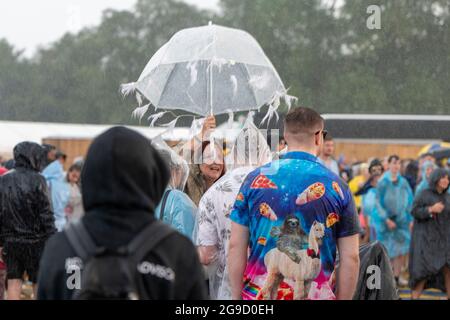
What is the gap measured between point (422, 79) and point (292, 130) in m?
8.69

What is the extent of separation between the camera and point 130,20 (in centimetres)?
2027

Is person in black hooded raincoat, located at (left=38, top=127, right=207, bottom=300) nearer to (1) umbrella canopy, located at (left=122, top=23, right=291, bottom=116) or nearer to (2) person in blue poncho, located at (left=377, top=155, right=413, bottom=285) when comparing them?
(1) umbrella canopy, located at (left=122, top=23, right=291, bottom=116)


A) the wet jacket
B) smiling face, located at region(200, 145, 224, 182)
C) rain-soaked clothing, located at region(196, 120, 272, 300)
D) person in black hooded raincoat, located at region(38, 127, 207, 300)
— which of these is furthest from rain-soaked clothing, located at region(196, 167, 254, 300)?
the wet jacket

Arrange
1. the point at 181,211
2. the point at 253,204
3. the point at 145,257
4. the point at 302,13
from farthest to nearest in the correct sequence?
1. the point at 302,13
2. the point at 181,211
3. the point at 253,204
4. the point at 145,257

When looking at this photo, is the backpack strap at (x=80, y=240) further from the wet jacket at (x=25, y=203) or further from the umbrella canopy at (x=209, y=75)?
the wet jacket at (x=25, y=203)

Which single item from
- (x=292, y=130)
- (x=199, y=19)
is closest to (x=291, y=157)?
(x=292, y=130)

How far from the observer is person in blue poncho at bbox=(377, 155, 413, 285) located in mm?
13062

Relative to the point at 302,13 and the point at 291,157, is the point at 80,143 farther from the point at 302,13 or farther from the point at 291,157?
the point at 291,157

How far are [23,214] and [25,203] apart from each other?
12cm

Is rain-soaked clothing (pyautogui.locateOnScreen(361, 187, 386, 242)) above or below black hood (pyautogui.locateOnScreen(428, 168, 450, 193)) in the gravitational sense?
below

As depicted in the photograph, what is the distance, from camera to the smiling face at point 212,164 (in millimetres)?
5754

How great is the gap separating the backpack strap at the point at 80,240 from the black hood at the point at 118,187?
2cm

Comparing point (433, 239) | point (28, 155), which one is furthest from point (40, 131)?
point (28, 155)

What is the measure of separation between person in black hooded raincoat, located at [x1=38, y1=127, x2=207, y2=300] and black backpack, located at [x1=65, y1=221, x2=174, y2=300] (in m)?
0.02
